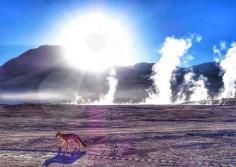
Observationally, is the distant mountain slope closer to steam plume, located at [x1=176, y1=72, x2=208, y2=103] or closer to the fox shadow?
steam plume, located at [x1=176, y1=72, x2=208, y2=103]

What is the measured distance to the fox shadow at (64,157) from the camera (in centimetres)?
1370

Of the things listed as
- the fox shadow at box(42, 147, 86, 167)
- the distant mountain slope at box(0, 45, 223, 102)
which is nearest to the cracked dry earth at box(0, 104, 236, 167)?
the fox shadow at box(42, 147, 86, 167)

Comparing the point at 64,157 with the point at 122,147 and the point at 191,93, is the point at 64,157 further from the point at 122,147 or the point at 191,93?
the point at 191,93

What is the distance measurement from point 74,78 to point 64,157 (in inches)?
3472

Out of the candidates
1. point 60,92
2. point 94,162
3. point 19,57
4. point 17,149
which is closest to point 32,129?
point 17,149

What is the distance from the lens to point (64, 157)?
47.8ft

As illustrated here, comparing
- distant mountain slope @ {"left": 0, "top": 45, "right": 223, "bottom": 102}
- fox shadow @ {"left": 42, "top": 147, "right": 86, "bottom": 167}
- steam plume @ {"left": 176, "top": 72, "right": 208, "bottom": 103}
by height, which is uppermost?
distant mountain slope @ {"left": 0, "top": 45, "right": 223, "bottom": 102}

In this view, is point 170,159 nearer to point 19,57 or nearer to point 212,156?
point 212,156

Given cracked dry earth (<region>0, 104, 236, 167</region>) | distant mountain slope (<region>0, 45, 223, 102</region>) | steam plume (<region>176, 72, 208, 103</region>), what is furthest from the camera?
distant mountain slope (<region>0, 45, 223, 102</region>)

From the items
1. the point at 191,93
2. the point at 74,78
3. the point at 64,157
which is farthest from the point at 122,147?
the point at 74,78

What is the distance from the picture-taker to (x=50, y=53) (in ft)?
440

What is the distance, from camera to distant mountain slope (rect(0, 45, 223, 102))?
9300 cm

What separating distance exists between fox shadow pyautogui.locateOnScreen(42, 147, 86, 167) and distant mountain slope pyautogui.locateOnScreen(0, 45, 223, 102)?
62.2 metres

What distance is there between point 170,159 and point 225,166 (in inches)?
68.0
